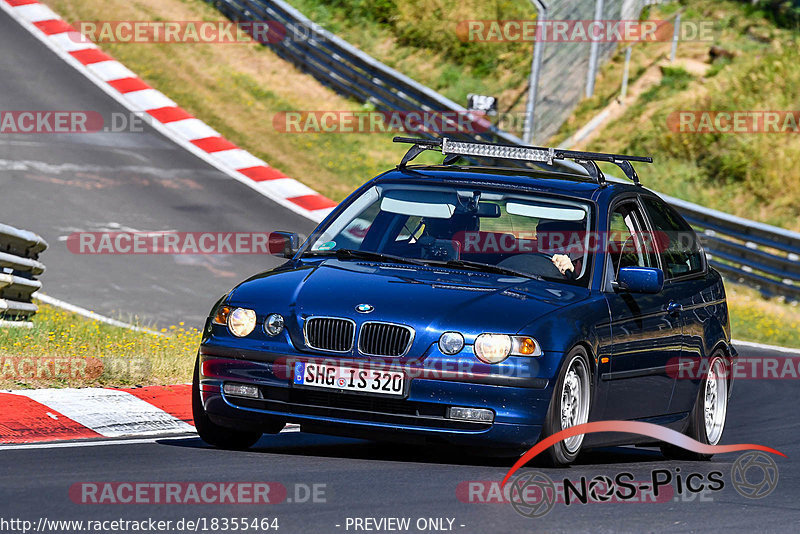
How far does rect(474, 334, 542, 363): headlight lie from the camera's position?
7160 millimetres

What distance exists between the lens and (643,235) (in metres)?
8.99

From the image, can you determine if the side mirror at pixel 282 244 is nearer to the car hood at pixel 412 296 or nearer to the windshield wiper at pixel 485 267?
the car hood at pixel 412 296

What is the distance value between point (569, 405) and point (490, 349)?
67cm

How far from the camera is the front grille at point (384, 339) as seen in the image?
23.6 ft

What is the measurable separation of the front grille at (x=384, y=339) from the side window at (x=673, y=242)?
249 cm

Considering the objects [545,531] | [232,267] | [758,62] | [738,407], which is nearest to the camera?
[545,531]

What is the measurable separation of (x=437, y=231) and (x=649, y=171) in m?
16.9

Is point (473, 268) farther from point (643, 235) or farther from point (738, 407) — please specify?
point (738, 407)

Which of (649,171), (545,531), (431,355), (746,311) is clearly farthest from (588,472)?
(649,171)

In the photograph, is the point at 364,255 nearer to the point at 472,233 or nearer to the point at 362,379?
the point at 472,233

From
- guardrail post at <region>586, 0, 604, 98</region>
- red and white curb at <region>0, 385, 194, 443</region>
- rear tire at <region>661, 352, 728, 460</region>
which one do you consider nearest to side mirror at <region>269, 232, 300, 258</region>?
red and white curb at <region>0, 385, 194, 443</region>

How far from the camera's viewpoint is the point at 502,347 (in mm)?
7172

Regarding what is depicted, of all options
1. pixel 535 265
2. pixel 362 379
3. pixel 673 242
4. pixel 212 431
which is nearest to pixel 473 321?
pixel 362 379

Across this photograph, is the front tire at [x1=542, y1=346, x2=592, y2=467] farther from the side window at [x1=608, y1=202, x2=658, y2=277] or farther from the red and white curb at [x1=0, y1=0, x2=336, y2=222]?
the red and white curb at [x1=0, y1=0, x2=336, y2=222]
